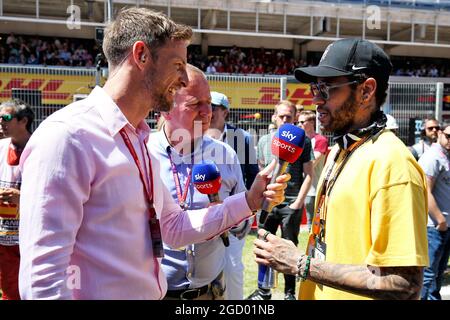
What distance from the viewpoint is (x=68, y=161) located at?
1479 mm

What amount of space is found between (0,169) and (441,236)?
4171mm

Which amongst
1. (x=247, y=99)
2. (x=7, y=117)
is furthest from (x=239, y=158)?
(x=247, y=99)

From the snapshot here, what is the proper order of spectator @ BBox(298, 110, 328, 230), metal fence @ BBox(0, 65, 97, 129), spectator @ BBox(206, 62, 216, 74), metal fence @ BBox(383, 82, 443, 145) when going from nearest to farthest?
spectator @ BBox(298, 110, 328, 230) → metal fence @ BBox(0, 65, 97, 129) → metal fence @ BBox(383, 82, 443, 145) → spectator @ BBox(206, 62, 216, 74)

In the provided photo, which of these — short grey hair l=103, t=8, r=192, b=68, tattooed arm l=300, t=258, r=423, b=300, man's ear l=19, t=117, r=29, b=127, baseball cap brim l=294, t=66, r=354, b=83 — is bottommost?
tattooed arm l=300, t=258, r=423, b=300

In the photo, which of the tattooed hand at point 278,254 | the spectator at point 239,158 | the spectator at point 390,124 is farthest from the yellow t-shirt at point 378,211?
the spectator at point 239,158

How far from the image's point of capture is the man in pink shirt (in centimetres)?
144

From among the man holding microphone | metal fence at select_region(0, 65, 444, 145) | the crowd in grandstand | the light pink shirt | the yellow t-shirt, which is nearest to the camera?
the light pink shirt

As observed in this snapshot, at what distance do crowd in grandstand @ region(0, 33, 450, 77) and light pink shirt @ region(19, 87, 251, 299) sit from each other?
19999mm

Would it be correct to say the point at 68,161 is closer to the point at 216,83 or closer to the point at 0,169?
the point at 0,169

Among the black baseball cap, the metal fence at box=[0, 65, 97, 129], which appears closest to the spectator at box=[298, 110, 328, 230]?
the black baseball cap

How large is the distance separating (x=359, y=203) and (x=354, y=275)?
0.27 m

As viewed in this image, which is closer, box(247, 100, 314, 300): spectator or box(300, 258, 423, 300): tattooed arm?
box(300, 258, 423, 300): tattooed arm

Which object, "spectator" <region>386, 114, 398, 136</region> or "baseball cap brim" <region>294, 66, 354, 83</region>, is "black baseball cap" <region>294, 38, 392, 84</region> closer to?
"baseball cap brim" <region>294, 66, 354, 83</region>
